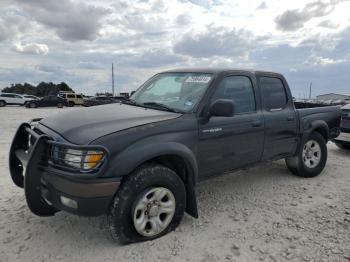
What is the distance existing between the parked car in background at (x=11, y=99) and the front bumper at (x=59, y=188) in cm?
3666

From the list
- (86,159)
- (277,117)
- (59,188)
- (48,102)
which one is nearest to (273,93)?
(277,117)

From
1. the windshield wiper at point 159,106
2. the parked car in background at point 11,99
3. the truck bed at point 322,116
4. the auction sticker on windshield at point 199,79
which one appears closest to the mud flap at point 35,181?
the windshield wiper at point 159,106

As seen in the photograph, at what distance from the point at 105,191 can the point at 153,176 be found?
530mm

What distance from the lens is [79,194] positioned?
10.7 feet

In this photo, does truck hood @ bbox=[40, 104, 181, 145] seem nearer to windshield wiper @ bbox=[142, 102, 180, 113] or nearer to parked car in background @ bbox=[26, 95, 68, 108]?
windshield wiper @ bbox=[142, 102, 180, 113]

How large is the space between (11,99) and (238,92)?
37.2m

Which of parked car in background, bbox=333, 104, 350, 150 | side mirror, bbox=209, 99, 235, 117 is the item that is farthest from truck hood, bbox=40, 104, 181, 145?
parked car in background, bbox=333, 104, 350, 150

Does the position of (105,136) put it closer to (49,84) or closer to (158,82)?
(158,82)

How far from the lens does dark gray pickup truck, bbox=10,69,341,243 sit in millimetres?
3324

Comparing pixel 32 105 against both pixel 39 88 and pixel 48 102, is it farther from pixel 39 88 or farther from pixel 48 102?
pixel 39 88

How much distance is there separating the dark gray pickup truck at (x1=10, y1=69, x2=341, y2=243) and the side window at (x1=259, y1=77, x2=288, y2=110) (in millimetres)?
17

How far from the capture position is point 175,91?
458cm

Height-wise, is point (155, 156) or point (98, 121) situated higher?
point (98, 121)

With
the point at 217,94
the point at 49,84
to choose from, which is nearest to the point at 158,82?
the point at 217,94
